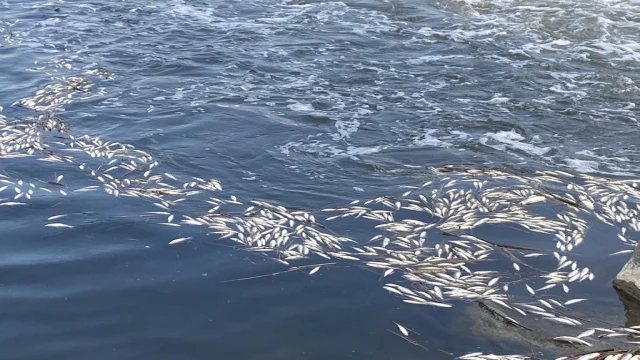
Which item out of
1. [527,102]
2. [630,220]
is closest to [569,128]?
[527,102]

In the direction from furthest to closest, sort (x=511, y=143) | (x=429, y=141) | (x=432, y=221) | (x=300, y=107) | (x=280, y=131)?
(x=300, y=107) → (x=280, y=131) → (x=429, y=141) → (x=511, y=143) → (x=432, y=221)

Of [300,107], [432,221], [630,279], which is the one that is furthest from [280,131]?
[630,279]

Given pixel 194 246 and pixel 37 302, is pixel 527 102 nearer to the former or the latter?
pixel 194 246

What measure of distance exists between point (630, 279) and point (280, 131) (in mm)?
7126

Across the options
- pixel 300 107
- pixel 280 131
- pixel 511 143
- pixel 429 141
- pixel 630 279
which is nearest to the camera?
pixel 630 279

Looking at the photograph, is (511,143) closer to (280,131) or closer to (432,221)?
(432,221)

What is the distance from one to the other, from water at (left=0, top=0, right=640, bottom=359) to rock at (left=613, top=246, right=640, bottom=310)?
0.46 ft

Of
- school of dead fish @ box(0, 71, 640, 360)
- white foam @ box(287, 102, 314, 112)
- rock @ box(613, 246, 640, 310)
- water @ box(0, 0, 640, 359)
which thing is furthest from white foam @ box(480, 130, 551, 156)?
rock @ box(613, 246, 640, 310)

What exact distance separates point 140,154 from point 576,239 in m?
7.00

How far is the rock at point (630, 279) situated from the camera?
856cm

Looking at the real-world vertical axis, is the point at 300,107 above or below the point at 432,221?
below

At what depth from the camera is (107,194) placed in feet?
37.6

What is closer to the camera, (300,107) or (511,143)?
(511,143)

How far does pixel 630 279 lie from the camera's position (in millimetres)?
8617
